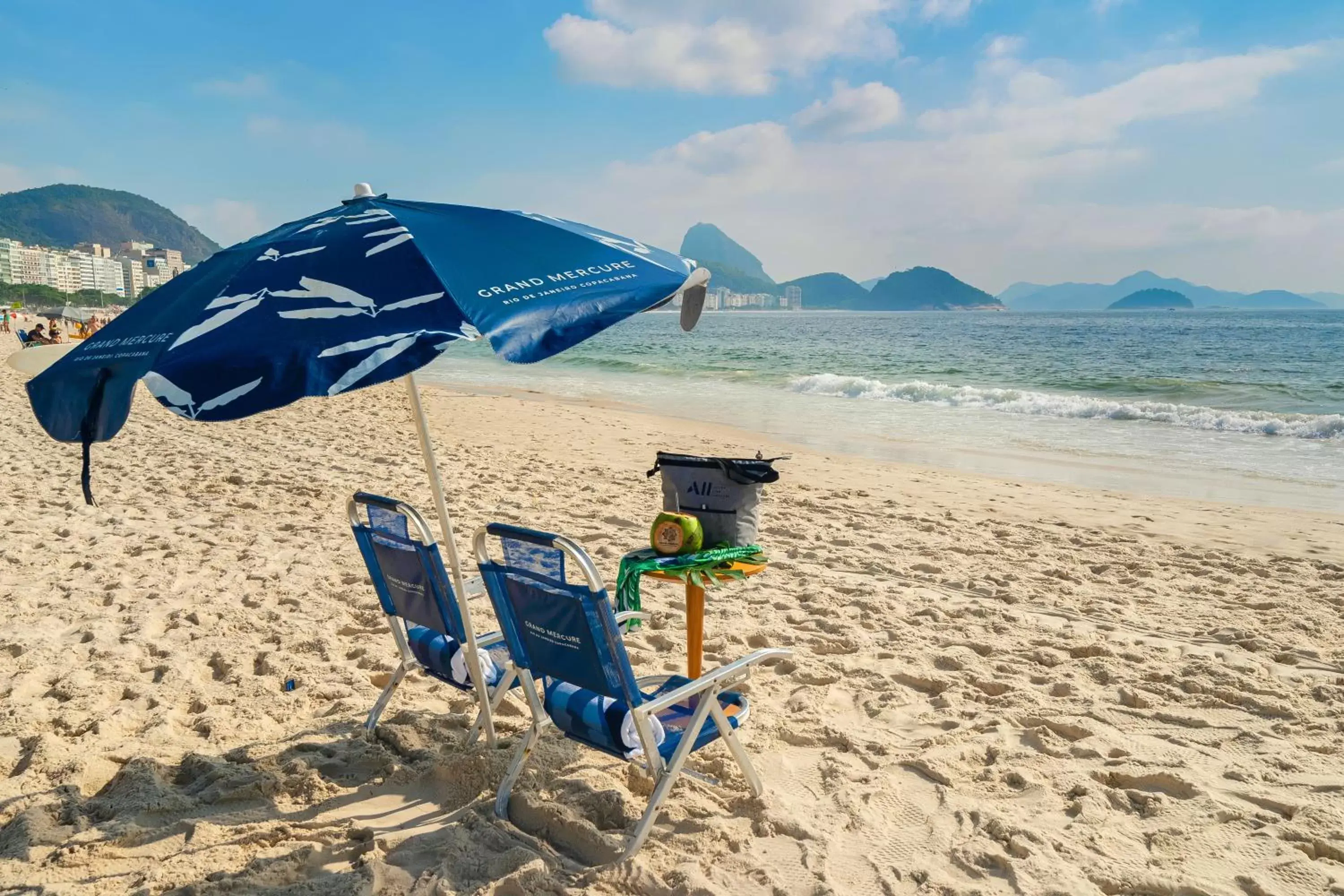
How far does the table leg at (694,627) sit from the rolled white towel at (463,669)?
749 mm

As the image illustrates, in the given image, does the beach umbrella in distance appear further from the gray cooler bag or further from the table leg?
the table leg

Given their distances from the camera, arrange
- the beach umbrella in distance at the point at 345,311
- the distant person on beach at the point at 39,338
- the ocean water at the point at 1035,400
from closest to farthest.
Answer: the beach umbrella in distance at the point at 345,311, the ocean water at the point at 1035,400, the distant person on beach at the point at 39,338

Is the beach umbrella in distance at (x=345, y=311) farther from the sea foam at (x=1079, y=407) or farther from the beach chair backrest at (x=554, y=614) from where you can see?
the sea foam at (x=1079, y=407)

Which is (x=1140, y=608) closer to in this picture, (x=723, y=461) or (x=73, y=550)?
(x=723, y=461)

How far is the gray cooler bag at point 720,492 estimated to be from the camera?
130 inches

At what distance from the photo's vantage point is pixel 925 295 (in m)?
170

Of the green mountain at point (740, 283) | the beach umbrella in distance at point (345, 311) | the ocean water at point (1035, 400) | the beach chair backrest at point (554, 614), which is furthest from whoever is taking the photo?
the green mountain at point (740, 283)

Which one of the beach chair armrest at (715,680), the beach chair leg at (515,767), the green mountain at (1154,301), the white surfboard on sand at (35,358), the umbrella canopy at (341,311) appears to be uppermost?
the green mountain at (1154,301)

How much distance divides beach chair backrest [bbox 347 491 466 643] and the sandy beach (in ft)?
1.78

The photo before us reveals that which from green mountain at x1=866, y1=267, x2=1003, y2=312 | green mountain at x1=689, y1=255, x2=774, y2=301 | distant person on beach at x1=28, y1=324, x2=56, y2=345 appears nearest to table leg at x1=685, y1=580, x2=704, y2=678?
distant person on beach at x1=28, y1=324, x2=56, y2=345

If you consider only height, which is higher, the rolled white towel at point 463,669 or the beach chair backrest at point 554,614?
the beach chair backrest at point 554,614

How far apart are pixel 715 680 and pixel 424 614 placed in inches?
43.7

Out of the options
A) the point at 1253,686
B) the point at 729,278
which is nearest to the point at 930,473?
the point at 1253,686

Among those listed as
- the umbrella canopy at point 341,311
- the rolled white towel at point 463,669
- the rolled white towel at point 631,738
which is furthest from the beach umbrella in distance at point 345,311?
the rolled white towel at point 631,738
